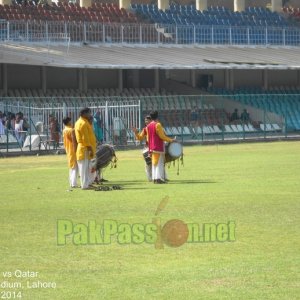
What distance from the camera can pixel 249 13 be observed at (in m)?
65.5

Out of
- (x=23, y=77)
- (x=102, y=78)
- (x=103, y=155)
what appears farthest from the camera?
(x=102, y=78)

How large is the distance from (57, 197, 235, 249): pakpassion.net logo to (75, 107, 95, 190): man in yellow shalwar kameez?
250 inches

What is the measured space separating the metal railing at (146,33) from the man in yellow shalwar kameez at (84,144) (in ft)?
86.0

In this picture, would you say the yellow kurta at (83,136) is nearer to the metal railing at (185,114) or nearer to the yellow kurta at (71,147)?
the yellow kurta at (71,147)

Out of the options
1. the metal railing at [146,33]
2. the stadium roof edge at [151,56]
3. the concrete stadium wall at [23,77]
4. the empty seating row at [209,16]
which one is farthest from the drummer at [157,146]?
the empty seating row at [209,16]

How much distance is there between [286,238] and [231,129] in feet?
112

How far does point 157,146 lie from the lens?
24.8 m

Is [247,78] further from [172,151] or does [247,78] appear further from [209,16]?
[172,151]

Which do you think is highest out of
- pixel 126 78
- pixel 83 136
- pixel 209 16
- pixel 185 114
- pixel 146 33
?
pixel 209 16

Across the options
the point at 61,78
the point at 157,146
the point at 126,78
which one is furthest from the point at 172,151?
the point at 126,78

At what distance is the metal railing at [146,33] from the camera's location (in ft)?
165

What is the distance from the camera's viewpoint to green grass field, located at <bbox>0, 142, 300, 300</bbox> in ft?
39.0

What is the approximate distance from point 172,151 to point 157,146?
53cm

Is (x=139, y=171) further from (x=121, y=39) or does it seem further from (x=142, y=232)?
(x=121, y=39)
